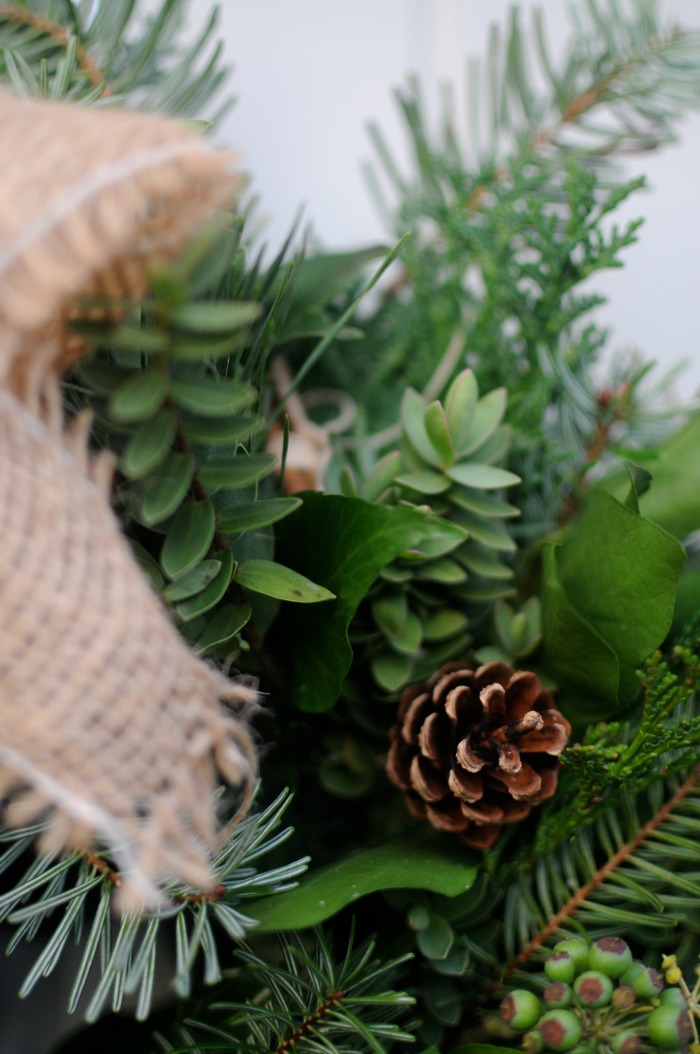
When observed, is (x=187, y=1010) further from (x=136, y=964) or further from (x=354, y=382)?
(x=354, y=382)

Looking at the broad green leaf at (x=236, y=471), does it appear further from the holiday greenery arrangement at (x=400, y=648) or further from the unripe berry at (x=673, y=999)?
the unripe berry at (x=673, y=999)

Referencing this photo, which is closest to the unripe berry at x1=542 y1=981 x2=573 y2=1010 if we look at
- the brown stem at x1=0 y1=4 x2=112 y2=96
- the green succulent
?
the green succulent

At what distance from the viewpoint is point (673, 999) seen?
0.23 metres

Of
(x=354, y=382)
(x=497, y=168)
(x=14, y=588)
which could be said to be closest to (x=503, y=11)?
(x=497, y=168)

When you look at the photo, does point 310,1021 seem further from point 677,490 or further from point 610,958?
point 677,490

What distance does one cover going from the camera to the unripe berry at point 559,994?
0.77 feet

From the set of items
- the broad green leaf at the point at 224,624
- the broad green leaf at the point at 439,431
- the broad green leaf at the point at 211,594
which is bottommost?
the broad green leaf at the point at 224,624

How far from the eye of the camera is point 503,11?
0.54 metres

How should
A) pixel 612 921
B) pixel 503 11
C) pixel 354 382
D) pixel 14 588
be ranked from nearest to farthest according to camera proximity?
1. pixel 14 588
2. pixel 612 921
3. pixel 354 382
4. pixel 503 11

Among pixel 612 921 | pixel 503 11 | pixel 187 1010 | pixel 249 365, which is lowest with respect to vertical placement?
pixel 187 1010

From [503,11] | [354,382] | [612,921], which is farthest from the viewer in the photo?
[503,11]

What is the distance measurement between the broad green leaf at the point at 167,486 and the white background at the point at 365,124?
307 millimetres

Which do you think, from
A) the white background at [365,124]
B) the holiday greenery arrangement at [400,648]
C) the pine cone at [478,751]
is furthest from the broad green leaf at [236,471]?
the white background at [365,124]

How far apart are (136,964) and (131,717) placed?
96mm
